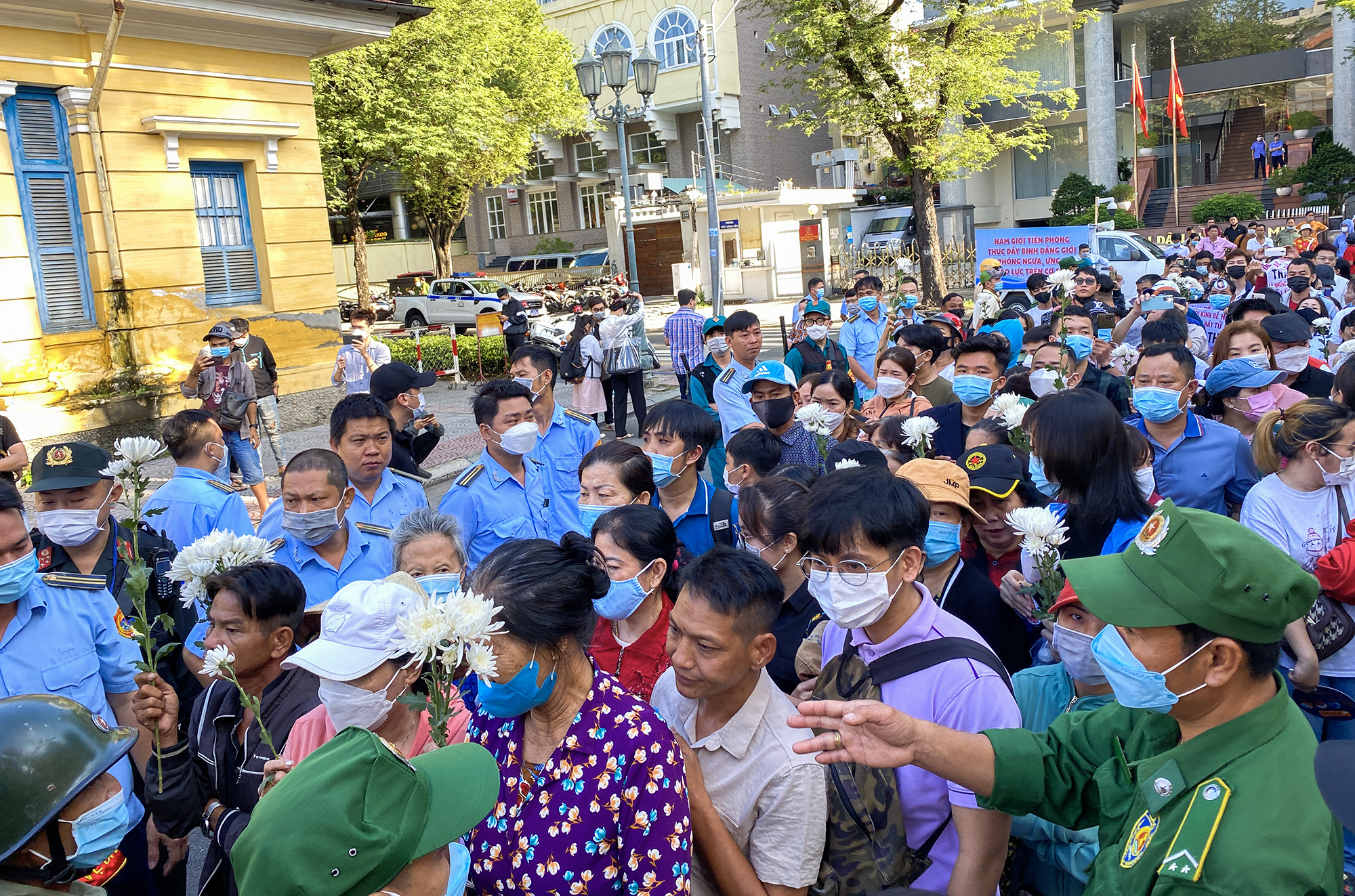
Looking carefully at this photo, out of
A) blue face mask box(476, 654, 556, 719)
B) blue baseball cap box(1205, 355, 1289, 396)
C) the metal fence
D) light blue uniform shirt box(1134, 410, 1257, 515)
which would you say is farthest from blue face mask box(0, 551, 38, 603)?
the metal fence

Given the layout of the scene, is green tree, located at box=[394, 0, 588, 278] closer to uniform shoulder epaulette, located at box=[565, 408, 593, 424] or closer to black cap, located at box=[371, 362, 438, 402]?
black cap, located at box=[371, 362, 438, 402]

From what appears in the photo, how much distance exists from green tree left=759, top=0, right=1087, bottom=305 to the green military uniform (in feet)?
64.7

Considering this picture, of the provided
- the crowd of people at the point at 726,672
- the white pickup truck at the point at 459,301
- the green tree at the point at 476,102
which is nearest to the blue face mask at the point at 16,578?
the crowd of people at the point at 726,672

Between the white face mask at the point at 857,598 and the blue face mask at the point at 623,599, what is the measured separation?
0.84 m

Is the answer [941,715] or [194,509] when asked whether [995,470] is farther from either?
[194,509]

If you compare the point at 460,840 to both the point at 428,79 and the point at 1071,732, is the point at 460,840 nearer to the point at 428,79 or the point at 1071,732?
the point at 1071,732

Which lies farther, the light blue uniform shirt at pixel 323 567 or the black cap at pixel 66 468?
the light blue uniform shirt at pixel 323 567

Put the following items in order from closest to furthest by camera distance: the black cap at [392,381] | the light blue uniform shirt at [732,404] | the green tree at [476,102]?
the black cap at [392,381], the light blue uniform shirt at [732,404], the green tree at [476,102]

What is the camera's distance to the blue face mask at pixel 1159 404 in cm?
468

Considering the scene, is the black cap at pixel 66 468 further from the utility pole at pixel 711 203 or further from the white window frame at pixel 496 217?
the white window frame at pixel 496 217

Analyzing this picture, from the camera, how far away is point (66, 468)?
415cm

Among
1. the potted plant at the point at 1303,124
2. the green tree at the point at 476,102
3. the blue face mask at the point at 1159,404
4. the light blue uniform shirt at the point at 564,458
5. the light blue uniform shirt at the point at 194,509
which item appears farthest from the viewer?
the potted plant at the point at 1303,124

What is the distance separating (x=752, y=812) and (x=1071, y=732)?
786 mm

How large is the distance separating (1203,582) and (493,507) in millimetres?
3758
